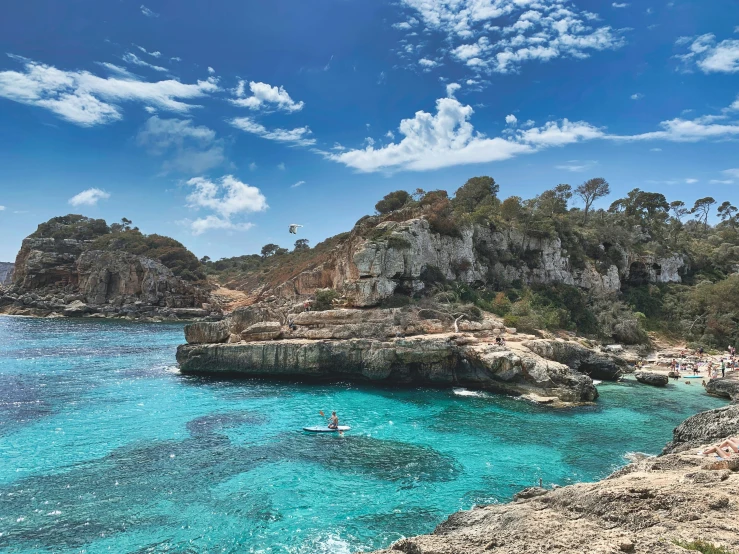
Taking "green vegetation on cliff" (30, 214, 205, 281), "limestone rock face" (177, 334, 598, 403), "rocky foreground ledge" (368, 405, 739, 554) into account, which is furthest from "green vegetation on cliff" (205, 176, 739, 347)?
"green vegetation on cliff" (30, 214, 205, 281)

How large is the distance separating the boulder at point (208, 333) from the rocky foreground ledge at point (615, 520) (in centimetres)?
2889

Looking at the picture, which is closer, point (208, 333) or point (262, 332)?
point (262, 332)

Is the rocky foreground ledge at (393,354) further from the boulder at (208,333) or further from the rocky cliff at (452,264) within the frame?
the rocky cliff at (452,264)

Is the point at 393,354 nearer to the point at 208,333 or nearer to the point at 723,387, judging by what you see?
the point at 208,333

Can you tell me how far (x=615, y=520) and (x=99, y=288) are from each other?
97.5 metres

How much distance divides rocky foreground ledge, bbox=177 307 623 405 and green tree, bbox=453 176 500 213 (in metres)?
31.8

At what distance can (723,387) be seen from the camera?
2845cm

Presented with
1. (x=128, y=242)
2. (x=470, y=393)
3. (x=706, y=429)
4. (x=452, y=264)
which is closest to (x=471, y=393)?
(x=470, y=393)

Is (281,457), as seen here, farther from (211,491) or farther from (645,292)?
(645,292)

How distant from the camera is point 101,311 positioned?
8131 cm

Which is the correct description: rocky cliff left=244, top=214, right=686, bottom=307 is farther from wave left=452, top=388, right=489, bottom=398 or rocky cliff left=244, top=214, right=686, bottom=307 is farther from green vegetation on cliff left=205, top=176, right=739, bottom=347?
wave left=452, top=388, right=489, bottom=398

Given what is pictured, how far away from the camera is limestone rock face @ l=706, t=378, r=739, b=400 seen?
91.1 feet

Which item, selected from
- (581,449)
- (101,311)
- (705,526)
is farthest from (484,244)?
(101,311)

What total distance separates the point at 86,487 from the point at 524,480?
15.0m
